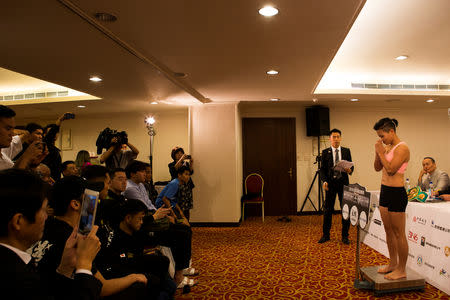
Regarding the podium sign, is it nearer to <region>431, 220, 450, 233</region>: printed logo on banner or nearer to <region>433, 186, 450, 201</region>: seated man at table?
<region>431, 220, 450, 233</region>: printed logo on banner

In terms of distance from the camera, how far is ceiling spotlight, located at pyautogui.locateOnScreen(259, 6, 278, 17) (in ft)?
6.81

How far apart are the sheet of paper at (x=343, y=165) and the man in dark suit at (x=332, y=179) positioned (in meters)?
0.12

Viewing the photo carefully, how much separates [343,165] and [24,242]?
12.3ft

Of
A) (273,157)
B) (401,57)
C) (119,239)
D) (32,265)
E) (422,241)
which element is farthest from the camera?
(273,157)

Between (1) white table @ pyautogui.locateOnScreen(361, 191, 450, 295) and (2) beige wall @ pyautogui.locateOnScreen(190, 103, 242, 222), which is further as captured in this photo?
(2) beige wall @ pyautogui.locateOnScreen(190, 103, 242, 222)

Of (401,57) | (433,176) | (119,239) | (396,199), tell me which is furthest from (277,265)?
(401,57)

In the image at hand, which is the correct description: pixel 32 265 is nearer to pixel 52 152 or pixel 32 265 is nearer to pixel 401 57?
pixel 52 152

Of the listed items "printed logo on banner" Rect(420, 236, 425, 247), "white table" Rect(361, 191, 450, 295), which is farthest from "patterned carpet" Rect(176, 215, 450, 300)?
"printed logo on banner" Rect(420, 236, 425, 247)

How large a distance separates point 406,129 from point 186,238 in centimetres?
622

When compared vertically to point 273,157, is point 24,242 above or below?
below

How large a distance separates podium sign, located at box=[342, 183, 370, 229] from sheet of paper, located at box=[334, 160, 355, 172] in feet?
3.47

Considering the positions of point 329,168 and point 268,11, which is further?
point 329,168

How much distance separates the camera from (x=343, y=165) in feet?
13.1

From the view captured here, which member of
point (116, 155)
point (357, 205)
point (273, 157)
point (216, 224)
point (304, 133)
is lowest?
point (216, 224)
